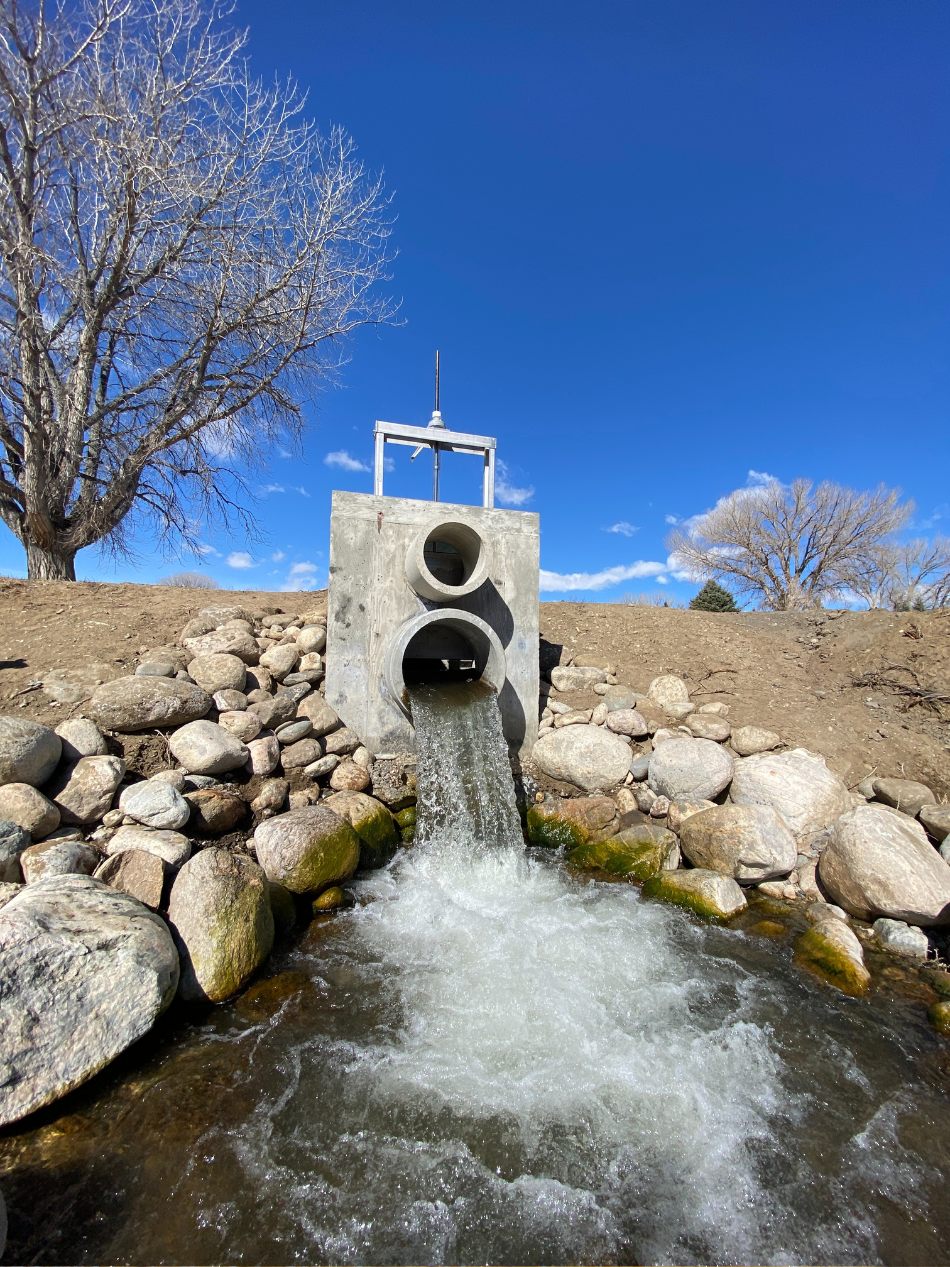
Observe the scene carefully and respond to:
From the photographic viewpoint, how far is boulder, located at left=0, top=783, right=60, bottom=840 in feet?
14.0

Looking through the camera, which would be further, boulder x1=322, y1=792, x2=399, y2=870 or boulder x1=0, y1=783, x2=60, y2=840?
boulder x1=322, y1=792, x2=399, y2=870

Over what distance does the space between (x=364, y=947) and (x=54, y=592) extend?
7293mm

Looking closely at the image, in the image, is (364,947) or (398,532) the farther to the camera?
(398,532)

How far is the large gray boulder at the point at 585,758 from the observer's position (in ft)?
21.8

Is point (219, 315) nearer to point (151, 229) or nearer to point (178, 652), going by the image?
point (151, 229)

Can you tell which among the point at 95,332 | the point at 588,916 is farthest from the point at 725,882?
the point at 95,332

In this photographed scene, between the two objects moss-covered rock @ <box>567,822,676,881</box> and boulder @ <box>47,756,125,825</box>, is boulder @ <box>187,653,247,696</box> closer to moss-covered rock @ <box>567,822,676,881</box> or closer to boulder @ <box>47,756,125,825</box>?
boulder @ <box>47,756,125,825</box>

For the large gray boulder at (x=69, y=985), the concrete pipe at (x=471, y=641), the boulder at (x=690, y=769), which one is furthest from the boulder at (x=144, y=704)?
the boulder at (x=690, y=769)

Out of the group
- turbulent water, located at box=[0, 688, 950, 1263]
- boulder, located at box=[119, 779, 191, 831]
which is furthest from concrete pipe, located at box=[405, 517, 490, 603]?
turbulent water, located at box=[0, 688, 950, 1263]

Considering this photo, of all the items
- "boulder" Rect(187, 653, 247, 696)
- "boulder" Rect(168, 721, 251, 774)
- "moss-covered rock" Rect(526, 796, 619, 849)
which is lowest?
"moss-covered rock" Rect(526, 796, 619, 849)

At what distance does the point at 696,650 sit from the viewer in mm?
9367

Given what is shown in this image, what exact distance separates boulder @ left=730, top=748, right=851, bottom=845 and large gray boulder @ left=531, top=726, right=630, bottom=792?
130 cm

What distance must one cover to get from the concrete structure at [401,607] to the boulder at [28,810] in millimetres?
2996

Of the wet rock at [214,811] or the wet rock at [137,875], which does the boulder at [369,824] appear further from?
the wet rock at [137,875]
